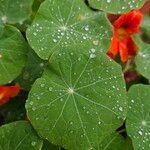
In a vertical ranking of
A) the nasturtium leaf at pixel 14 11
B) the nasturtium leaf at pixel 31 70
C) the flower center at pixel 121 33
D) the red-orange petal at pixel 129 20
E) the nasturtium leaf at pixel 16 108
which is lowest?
the nasturtium leaf at pixel 16 108

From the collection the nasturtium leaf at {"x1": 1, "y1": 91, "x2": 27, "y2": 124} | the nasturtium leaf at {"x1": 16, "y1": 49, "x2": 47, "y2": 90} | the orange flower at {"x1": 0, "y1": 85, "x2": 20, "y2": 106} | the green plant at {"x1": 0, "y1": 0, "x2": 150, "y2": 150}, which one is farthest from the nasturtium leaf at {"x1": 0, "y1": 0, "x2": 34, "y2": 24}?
the nasturtium leaf at {"x1": 1, "y1": 91, "x2": 27, "y2": 124}

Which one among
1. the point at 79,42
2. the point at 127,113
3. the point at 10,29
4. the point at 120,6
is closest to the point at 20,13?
the point at 10,29

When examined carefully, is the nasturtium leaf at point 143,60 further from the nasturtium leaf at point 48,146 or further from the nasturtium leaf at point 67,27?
the nasturtium leaf at point 48,146

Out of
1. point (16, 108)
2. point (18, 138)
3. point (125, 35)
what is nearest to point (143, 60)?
point (125, 35)

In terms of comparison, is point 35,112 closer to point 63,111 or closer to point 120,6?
point 63,111

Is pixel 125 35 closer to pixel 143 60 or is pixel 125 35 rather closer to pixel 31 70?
pixel 143 60

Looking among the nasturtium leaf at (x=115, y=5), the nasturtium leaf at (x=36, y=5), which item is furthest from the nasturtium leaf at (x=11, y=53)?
the nasturtium leaf at (x=115, y=5)

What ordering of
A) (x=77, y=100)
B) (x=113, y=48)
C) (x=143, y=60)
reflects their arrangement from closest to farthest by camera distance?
(x=77, y=100)
(x=113, y=48)
(x=143, y=60)
